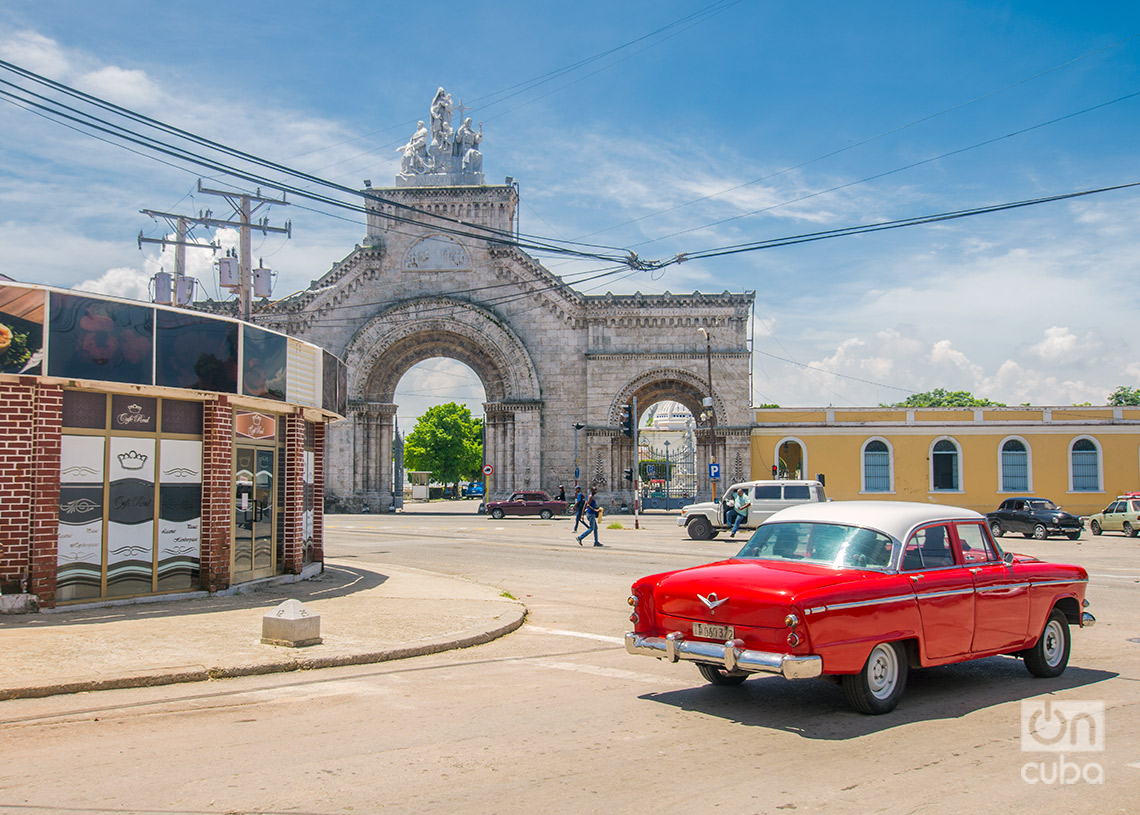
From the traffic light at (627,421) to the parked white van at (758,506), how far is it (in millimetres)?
10918

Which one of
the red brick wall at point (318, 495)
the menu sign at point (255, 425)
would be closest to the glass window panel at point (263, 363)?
the menu sign at point (255, 425)

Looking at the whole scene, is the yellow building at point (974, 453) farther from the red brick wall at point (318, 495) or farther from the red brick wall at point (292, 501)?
the red brick wall at point (292, 501)

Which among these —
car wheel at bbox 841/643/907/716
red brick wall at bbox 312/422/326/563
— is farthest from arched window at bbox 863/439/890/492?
car wheel at bbox 841/643/907/716

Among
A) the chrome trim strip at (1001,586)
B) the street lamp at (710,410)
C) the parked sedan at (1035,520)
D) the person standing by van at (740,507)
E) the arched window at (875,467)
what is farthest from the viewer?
the arched window at (875,467)

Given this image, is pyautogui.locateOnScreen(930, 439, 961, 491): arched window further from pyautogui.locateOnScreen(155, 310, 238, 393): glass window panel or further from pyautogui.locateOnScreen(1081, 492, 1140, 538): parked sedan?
pyautogui.locateOnScreen(155, 310, 238, 393): glass window panel

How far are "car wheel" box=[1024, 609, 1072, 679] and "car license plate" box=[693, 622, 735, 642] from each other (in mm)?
3307

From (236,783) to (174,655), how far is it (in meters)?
3.95

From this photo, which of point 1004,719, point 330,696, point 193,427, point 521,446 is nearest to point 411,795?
point 330,696

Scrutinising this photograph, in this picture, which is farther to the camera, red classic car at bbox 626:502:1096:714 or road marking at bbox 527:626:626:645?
road marking at bbox 527:626:626:645

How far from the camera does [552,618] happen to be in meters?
12.7

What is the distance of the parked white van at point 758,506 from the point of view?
28.8 m

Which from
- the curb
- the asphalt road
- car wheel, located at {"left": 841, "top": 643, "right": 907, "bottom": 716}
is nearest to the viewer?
the asphalt road

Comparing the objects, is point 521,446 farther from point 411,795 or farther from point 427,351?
point 411,795

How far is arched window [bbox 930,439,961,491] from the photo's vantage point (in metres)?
44.0
